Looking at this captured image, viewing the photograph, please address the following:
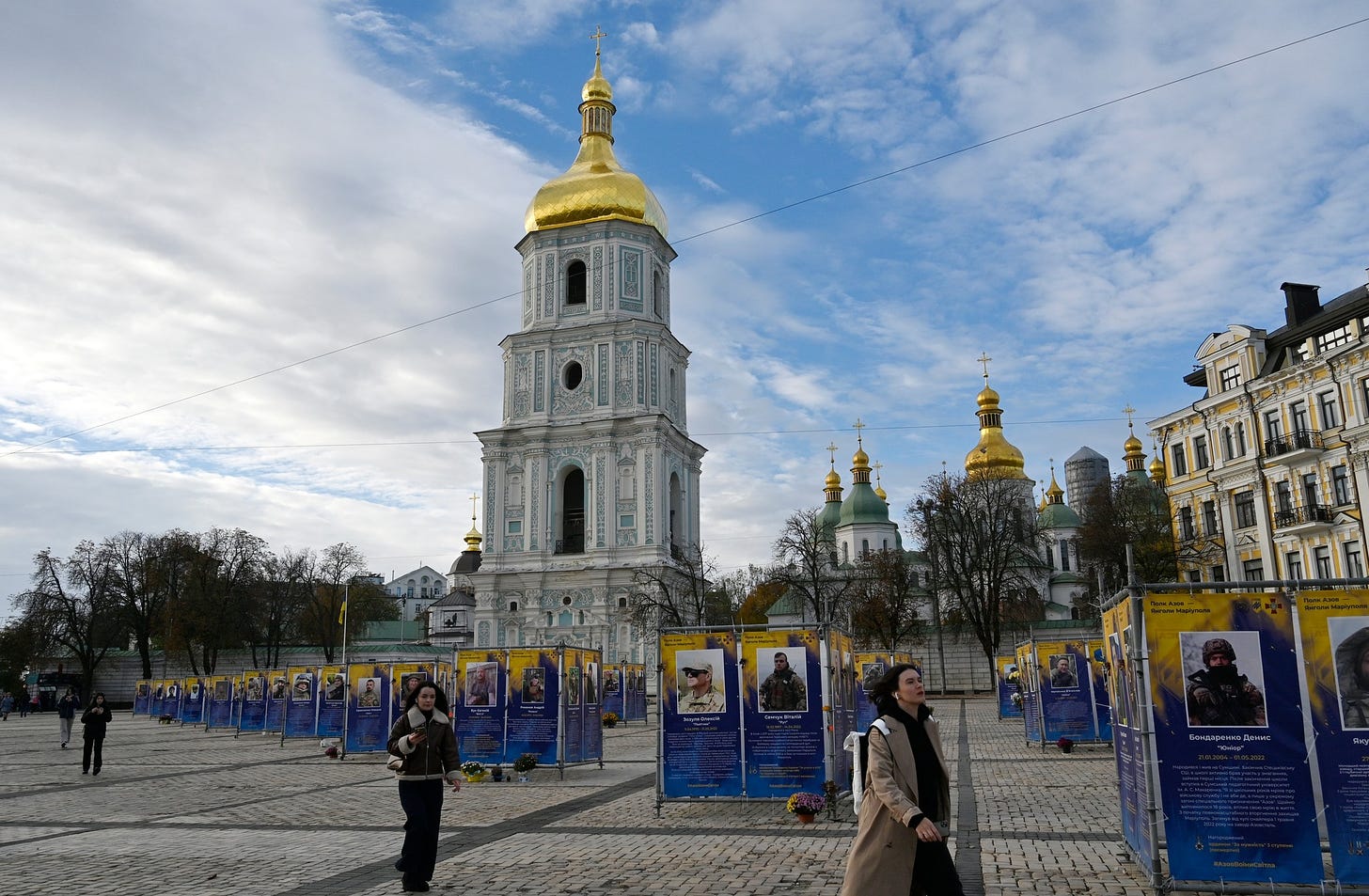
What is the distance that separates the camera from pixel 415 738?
28.3ft

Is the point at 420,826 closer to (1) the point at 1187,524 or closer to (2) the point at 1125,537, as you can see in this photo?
(2) the point at 1125,537

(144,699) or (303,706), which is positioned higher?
(303,706)

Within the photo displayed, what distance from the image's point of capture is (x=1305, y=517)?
37.4m

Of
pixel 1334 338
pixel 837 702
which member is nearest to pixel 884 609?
pixel 1334 338

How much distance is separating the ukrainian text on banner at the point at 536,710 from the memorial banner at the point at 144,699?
36903 mm

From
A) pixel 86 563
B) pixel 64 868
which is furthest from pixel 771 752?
pixel 86 563

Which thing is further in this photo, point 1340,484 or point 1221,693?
point 1340,484

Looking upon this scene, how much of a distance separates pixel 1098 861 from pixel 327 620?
2495 inches

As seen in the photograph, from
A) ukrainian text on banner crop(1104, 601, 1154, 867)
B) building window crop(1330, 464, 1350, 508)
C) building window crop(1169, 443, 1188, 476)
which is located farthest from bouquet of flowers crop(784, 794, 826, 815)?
building window crop(1169, 443, 1188, 476)

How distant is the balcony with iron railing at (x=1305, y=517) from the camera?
36.4 meters

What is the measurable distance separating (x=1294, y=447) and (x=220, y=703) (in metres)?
37.9

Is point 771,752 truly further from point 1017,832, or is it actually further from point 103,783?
point 103,783

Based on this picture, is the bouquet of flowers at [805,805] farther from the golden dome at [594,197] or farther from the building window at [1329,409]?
the golden dome at [594,197]

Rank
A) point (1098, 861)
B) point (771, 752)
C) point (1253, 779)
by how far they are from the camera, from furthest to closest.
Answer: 1. point (771, 752)
2. point (1098, 861)
3. point (1253, 779)
